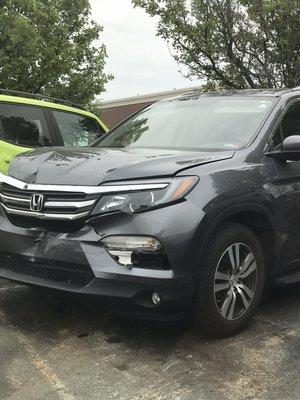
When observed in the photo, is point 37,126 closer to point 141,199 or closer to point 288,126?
point 288,126

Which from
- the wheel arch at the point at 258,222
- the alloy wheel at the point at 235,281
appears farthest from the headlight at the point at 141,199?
the alloy wheel at the point at 235,281

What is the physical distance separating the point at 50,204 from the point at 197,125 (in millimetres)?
1591

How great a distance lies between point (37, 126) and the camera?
22.7 ft

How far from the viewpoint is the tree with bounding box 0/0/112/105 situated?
1536cm

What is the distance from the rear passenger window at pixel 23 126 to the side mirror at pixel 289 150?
3.35 m

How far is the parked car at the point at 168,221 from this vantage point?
3.52m

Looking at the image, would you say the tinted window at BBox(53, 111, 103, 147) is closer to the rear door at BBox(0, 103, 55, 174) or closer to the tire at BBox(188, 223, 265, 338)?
the rear door at BBox(0, 103, 55, 174)

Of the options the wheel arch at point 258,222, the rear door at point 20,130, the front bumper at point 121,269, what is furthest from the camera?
the rear door at point 20,130

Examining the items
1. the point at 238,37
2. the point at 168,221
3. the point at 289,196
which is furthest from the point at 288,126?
the point at 238,37

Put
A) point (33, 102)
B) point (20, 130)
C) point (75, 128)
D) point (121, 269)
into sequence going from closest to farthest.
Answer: point (121, 269) → point (20, 130) → point (33, 102) → point (75, 128)

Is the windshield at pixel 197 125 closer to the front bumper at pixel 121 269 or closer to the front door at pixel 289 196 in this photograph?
the front door at pixel 289 196

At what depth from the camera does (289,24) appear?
14758 millimetres

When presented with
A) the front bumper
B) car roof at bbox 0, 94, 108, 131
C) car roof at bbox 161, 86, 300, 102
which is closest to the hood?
the front bumper

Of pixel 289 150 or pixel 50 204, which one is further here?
pixel 289 150
